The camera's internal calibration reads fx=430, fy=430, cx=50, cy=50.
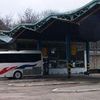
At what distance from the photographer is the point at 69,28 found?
40.1 m

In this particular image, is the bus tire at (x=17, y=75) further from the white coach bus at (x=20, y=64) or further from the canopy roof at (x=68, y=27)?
the canopy roof at (x=68, y=27)

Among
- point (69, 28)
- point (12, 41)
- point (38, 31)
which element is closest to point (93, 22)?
point (69, 28)

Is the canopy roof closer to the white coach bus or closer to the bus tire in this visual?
the white coach bus

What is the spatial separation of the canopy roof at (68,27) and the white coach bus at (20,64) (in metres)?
2.58

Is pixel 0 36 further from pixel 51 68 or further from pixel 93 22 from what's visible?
pixel 93 22

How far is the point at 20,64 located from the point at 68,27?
5693 mm

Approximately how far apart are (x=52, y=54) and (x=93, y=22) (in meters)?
10.7

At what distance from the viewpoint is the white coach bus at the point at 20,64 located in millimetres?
39894

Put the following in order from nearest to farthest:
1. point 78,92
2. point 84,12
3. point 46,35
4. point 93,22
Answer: point 78,92 → point 84,12 → point 93,22 → point 46,35

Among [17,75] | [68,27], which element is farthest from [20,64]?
[68,27]

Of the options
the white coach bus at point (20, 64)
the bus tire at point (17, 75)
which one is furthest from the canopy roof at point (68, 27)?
the bus tire at point (17, 75)

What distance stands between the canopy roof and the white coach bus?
8.48 ft

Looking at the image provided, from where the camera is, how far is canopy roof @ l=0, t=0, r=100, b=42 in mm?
33094

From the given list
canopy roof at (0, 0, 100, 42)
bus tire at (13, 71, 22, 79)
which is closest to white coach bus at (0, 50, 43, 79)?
bus tire at (13, 71, 22, 79)
